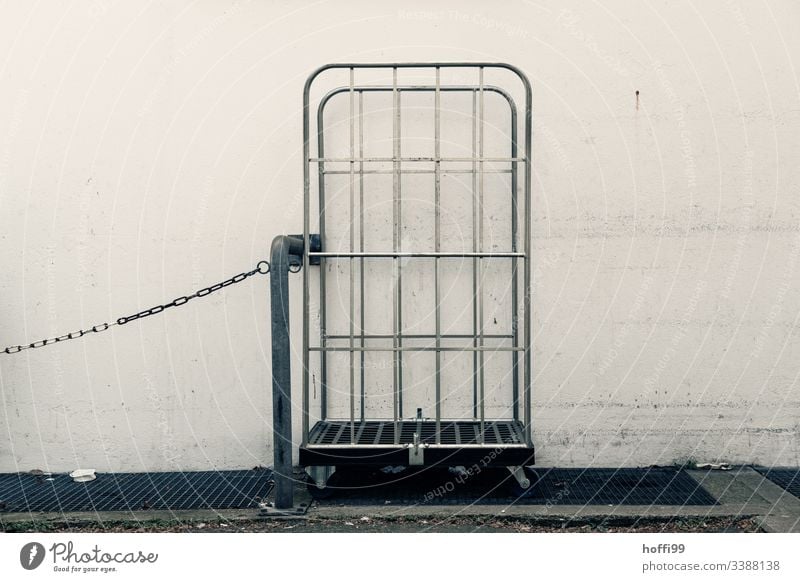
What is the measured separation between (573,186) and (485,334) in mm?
1054

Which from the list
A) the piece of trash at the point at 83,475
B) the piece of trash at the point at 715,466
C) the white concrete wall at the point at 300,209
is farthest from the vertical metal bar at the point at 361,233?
the piece of trash at the point at 715,466

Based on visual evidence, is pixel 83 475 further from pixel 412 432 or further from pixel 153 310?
pixel 412 432

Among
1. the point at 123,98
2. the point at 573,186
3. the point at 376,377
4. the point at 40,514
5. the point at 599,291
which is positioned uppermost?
the point at 123,98

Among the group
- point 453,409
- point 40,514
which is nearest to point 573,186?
point 453,409

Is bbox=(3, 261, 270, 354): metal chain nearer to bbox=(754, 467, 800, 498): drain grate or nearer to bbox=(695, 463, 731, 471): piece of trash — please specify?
bbox=(695, 463, 731, 471): piece of trash

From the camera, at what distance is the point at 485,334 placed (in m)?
5.81

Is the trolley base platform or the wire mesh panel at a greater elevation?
the wire mesh panel

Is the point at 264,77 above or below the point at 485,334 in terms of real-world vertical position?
above

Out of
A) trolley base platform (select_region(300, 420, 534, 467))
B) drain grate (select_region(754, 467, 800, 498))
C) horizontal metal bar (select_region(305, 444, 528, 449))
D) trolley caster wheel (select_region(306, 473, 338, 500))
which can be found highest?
horizontal metal bar (select_region(305, 444, 528, 449))

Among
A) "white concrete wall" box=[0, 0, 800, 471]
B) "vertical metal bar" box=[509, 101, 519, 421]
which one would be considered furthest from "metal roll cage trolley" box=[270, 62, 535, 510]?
"white concrete wall" box=[0, 0, 800, 471]

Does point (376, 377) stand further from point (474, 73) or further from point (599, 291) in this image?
point (474, 73)

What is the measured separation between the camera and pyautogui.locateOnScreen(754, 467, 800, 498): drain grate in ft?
17.5

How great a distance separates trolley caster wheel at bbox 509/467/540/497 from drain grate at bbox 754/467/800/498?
1406 mm

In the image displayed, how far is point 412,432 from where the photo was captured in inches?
214
